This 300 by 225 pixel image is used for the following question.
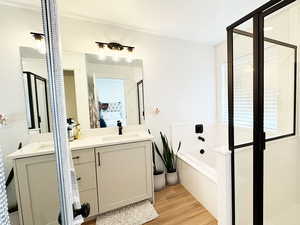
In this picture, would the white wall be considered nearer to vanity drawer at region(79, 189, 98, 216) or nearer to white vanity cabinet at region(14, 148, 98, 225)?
white vanity cabinet at region(14, 148, 98, 225)

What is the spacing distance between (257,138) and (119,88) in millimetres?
1773

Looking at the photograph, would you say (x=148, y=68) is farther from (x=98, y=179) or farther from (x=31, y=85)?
(x=98, y=179)

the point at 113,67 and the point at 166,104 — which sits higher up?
the point at 113,67

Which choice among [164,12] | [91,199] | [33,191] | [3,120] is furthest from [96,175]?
[164,12]

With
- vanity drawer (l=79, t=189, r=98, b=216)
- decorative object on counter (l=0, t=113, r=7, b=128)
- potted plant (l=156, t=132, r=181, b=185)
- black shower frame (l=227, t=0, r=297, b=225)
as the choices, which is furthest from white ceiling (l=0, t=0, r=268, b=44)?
vanity drawer (l=79, t=189, r=98, b=216)

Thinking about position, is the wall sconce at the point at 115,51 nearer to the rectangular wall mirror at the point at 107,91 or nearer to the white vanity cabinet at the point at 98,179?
the rectangular wall mirror at the point at 107,91

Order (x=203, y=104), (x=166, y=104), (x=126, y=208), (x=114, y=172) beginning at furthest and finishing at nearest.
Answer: (x=203, y=104) → (x=166, y=104) → (x=126, y=208) → (x=114, y=172)

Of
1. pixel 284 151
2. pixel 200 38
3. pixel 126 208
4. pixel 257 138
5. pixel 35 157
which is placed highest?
pixel 200 38

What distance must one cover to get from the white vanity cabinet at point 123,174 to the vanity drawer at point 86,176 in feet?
0.21

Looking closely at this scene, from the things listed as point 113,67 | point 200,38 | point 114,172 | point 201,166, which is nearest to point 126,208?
point 114,172

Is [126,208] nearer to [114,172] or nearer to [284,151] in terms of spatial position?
[114,172]

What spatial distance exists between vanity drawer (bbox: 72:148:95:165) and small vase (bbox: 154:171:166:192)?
1065mm

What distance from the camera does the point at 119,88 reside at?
7.27 feet

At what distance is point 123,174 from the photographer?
1783mm
